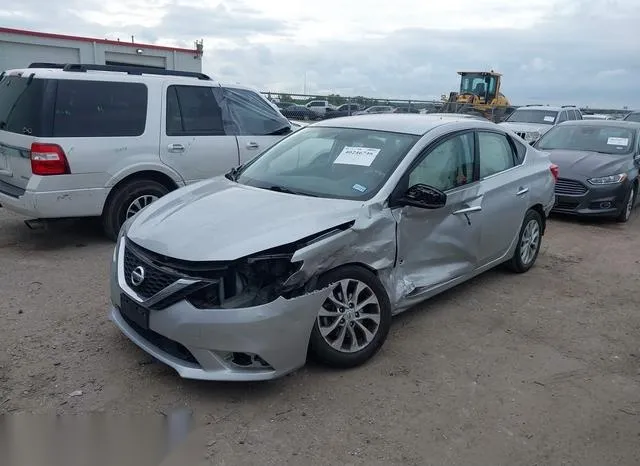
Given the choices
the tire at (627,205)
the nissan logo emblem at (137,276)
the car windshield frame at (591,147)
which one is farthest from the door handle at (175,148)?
the tire at (627,205)

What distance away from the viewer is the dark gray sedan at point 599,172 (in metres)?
8.75

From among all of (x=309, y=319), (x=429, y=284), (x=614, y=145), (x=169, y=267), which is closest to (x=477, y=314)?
(x=429, y=284)

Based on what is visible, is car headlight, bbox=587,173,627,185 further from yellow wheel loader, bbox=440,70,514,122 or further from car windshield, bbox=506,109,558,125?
yellow wheel loader, bbox=440,70,514,122

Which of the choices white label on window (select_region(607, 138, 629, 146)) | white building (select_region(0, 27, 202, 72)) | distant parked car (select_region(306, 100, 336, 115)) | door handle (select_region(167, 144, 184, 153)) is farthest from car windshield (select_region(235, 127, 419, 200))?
distant parked car (select_region(306, 100, 336, 115))

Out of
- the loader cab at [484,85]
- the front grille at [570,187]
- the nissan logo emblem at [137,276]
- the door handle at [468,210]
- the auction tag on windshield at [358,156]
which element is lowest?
the front grille at [570,187]

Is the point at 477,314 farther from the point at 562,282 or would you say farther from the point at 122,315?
the point at 122,315

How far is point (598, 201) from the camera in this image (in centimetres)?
873

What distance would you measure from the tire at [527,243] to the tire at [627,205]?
3.58 metres

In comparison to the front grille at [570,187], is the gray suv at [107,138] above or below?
above

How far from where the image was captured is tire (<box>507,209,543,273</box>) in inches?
228

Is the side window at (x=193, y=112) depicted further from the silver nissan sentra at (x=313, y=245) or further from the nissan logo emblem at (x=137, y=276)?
the nissan logo emblem at (x=137, y=276)

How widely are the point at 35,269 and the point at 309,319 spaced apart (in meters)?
3.46

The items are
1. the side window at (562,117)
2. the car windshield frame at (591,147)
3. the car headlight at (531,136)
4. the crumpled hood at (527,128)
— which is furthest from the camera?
the side window at (562,117)

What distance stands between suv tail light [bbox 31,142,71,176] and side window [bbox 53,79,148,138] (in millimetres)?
177
